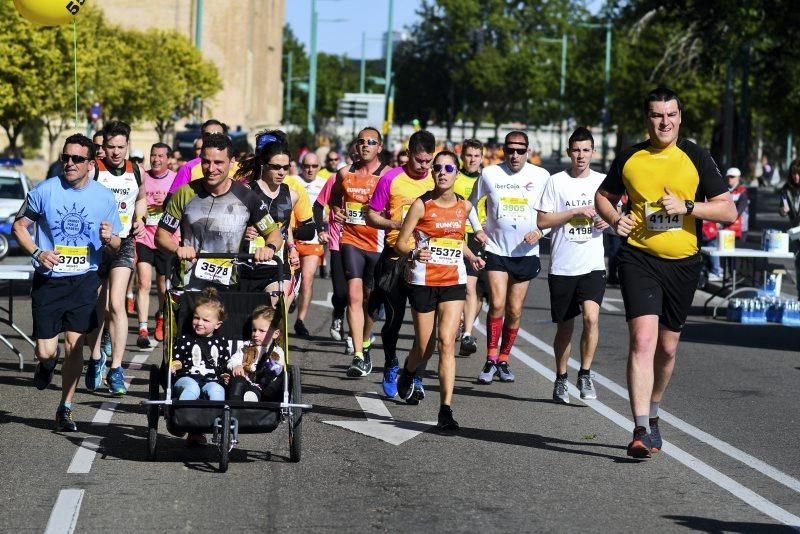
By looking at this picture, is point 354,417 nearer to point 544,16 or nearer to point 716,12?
point 716,12

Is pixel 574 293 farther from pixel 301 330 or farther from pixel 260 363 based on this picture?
pixel 301 330

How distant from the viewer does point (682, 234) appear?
29.8 feet

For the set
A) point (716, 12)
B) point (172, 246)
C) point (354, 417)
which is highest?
point (716, 12)

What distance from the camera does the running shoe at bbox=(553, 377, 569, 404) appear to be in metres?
11.6

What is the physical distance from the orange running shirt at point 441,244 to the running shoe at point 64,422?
7.92ft

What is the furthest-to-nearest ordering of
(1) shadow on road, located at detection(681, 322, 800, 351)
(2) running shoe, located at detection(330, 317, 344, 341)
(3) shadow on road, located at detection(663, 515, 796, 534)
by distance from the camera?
1. (1) shadow on road, located at detection(681, 322, 800, 351)
2. (2) running shoe, located at detection(330, 317, 344, 341)
3. (3) shadow on road, located at detection(663, 515, 796, 534)

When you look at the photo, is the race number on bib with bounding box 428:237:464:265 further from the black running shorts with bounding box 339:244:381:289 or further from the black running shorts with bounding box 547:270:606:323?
the black running shorts with bounding box 339:244:381:289

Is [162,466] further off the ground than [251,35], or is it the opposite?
[251,35]

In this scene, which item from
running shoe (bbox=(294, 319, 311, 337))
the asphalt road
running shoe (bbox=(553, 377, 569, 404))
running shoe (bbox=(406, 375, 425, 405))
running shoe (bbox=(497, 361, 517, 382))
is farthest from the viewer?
running shoe (bbox=(294, 319, 311, 337))

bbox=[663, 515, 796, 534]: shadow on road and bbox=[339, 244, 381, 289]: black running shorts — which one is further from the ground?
bbox=[339, 244, 381, 289]: black running shorts

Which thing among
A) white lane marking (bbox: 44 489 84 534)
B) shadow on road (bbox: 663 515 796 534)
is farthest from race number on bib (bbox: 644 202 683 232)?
white lane marking (bbox: 44 489 84 534)

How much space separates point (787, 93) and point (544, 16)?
9047 centimetres

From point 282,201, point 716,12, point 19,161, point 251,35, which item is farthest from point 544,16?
point 282,201

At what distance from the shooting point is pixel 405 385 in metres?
11.2
